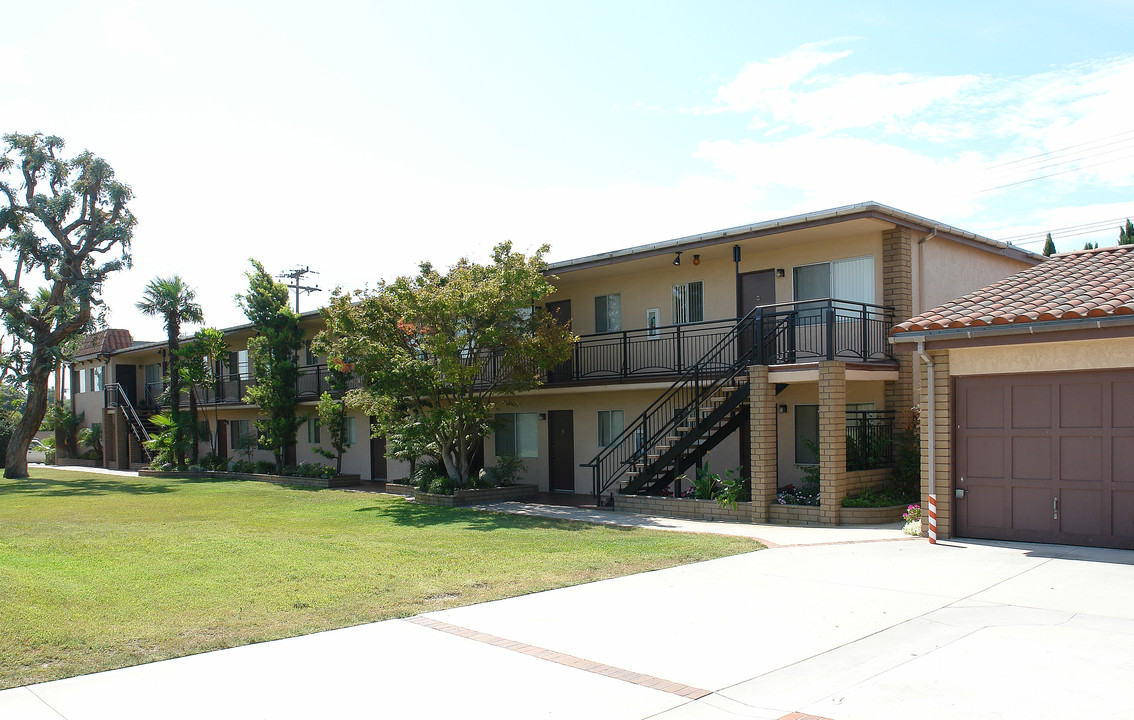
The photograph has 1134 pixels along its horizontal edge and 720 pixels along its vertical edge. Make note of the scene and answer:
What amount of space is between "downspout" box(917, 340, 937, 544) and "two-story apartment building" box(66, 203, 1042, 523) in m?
2.45

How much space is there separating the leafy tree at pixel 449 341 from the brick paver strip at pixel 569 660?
33.7 ft

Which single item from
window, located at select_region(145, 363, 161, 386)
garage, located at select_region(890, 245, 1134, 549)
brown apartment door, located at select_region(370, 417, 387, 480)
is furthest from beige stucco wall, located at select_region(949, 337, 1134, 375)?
window, located at select_region(145, 363, 161, 386)

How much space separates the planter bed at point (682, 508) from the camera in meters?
15.5

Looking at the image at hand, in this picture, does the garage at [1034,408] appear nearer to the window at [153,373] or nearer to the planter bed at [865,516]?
the planter bed at [865,516]

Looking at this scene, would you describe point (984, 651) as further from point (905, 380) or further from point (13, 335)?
point (13, 335)

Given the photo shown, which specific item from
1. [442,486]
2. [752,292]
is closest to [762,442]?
[752,292]

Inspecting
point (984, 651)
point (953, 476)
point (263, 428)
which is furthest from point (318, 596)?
point (263, 428)

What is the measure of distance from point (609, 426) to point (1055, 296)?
1144 centimetres

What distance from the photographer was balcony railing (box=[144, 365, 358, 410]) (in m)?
29.1

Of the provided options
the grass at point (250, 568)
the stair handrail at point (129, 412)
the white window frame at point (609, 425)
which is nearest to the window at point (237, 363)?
the stair handrail at point (129, 412)

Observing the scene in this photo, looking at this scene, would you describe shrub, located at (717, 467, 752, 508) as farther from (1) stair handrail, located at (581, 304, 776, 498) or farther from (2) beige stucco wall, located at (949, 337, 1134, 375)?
(2) beige stucco wall, located at (949, 337, 1134, 375)

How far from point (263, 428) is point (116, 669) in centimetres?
2356

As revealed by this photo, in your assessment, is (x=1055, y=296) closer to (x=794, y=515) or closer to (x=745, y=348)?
(x=794, y=515)

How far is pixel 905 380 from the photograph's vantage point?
53.2ft
